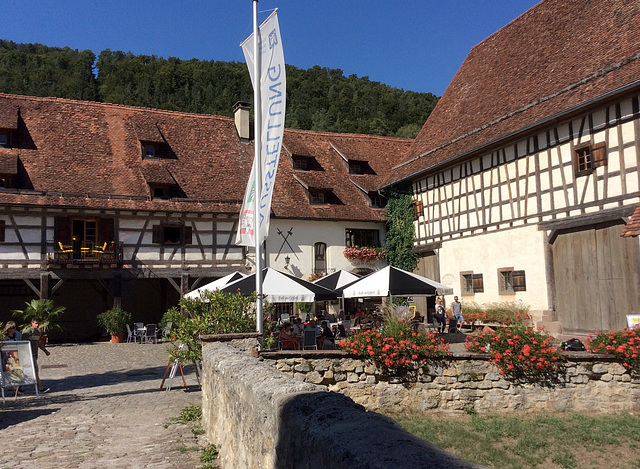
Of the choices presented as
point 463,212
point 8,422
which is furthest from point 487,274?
point 8,422

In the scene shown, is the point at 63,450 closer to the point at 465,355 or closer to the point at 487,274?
the point at 465,355

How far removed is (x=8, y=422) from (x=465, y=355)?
719 cm

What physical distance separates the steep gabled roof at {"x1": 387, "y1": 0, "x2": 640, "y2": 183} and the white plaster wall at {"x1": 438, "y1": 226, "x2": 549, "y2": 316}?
3.17 meters

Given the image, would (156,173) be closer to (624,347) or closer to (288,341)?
(288,341)

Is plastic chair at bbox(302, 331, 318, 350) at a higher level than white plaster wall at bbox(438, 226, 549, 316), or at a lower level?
lower

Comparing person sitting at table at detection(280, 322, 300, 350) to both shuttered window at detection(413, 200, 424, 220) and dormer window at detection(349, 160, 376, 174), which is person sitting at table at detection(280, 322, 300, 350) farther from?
dormer window at detection(349, 160, 376, 174)

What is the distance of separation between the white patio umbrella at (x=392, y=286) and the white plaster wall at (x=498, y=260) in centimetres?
404

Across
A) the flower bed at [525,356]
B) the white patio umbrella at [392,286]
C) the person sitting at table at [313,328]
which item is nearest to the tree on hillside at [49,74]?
the person sitting at table at [313,328]

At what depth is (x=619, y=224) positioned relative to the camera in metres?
15.3

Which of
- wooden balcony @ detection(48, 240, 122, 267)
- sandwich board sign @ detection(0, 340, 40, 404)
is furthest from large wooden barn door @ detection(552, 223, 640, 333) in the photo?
wooden balcony @ detection(48, 240, 122, 267)

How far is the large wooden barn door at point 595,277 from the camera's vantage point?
15.1 metres

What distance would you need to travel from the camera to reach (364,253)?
2655cm

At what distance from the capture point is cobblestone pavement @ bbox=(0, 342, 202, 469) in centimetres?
638

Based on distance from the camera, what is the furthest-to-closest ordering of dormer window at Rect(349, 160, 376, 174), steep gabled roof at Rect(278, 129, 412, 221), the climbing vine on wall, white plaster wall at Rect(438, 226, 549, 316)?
dormer window at Rect(349, 160, 376, 174), steep gabled roof at Rect(278, 129, 412, 221), the climbing vine on wall, white plaster wall at Rect(438, 226, 549, 316)
